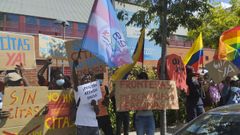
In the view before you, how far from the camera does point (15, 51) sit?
7.69 meters

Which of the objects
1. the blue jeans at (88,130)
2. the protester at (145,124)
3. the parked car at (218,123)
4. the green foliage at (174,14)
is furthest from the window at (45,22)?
the parked car at (218,123)

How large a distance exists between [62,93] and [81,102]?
64 cm

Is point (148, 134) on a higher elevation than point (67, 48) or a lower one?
lower

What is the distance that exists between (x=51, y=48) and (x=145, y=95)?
1947mm

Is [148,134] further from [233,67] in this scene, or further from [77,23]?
[77,23]

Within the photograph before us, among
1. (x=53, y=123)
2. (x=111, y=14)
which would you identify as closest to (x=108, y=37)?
(x=111, y=14)

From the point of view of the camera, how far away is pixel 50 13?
33469 millimetres

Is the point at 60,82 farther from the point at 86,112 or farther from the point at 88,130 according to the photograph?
the point at 88,130

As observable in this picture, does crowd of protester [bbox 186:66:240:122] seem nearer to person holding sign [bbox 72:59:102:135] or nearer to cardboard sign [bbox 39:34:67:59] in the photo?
cardboard sign [bbox 39:34:67:59]

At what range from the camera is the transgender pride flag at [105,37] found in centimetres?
774

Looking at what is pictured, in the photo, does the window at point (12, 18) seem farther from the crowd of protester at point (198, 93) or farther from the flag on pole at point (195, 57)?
the crowd of protester at point (198, 93)

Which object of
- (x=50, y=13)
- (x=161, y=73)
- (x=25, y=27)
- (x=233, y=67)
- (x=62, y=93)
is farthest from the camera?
(x=50, y=13)

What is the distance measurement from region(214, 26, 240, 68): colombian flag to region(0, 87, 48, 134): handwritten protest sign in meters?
5.61

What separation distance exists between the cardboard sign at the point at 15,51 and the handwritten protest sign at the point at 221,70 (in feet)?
15.3
